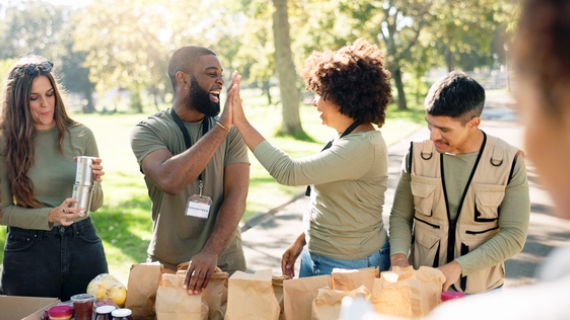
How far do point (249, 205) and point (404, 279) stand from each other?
22.8ft

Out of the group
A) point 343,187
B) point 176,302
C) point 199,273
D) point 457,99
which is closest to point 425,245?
point 343,187

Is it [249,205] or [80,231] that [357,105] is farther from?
[249,205]

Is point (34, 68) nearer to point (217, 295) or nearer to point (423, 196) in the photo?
point (217, 295)

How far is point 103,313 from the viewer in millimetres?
2311

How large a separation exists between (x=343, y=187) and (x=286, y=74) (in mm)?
14771

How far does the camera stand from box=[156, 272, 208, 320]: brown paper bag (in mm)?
2414

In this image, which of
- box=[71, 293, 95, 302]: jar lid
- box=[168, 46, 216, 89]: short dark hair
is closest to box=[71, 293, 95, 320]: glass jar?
box=[71, 293, 95, 302]: jar lid

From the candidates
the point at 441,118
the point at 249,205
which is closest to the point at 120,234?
the point at 249,205

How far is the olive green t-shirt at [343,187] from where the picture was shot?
2.70m

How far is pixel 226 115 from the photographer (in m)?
2.77

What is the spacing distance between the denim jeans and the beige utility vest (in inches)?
75.9

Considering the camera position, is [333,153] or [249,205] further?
[249,205]

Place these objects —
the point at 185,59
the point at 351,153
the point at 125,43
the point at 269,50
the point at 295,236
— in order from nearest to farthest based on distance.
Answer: the point at 351,153 → the point at 185,59 → the point at 295,236 → the point at 269,50 → the point at 125,43

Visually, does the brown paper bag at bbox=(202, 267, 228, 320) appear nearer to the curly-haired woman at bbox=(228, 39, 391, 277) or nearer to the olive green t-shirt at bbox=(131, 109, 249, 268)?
the olive green t-shirt at bbox=(131, 109, 249, 268)
